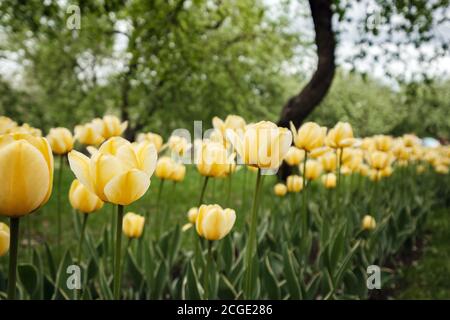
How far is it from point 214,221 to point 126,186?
19.9 inches

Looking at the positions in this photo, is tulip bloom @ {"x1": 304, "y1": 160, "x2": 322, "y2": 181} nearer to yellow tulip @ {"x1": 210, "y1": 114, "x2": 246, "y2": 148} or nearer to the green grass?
yellow tulip @ {"x1": 210, "y1": 114, "x2": 246, "y2": 148}

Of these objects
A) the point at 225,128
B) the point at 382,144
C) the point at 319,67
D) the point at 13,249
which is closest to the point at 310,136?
the point at 225,128

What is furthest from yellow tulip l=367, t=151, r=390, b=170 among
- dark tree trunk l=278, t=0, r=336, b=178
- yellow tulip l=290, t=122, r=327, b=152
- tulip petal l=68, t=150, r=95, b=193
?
dark tree trunk l=278, t=0, r=336, b=178

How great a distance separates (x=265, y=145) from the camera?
1.38m

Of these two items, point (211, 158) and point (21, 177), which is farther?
point (211, 158)

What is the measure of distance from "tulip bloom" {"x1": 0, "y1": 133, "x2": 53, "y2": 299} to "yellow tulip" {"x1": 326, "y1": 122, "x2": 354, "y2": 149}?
5.98 feet

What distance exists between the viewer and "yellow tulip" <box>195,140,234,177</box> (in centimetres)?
183

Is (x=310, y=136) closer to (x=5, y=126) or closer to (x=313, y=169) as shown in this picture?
(x=313, y=169)

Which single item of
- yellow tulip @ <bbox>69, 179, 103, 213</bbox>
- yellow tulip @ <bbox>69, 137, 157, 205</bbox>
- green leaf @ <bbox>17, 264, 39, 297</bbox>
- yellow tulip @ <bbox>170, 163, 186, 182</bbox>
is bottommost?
green leaf @ <bbox>17, 264, 39, 297</bbox>

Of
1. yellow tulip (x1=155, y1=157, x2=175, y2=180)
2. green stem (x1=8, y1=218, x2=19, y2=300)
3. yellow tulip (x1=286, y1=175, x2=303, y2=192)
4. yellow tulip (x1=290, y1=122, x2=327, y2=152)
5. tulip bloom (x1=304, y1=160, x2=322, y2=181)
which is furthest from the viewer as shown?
yellow tulip (x1=286, y1=175, x2=303, y2=192)

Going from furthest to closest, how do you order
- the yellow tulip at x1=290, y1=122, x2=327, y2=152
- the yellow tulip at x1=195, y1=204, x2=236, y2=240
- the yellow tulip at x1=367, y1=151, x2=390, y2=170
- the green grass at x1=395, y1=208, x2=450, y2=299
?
1. the green grass at x1=395, y1=208, x2=450, y2=299
2. the yellow tulip at x1=367, y1=151, x2=390, y2=170
3. the yellow tulip at x1=290, y1=122, x2=327, y2=152
4. the yellow tulip at x1=195, y1=204, x2=236, y2=240

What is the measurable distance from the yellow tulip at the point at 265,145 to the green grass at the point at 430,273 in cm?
252

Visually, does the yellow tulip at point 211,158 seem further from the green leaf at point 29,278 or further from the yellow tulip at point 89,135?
the green leaf at point 29,278
